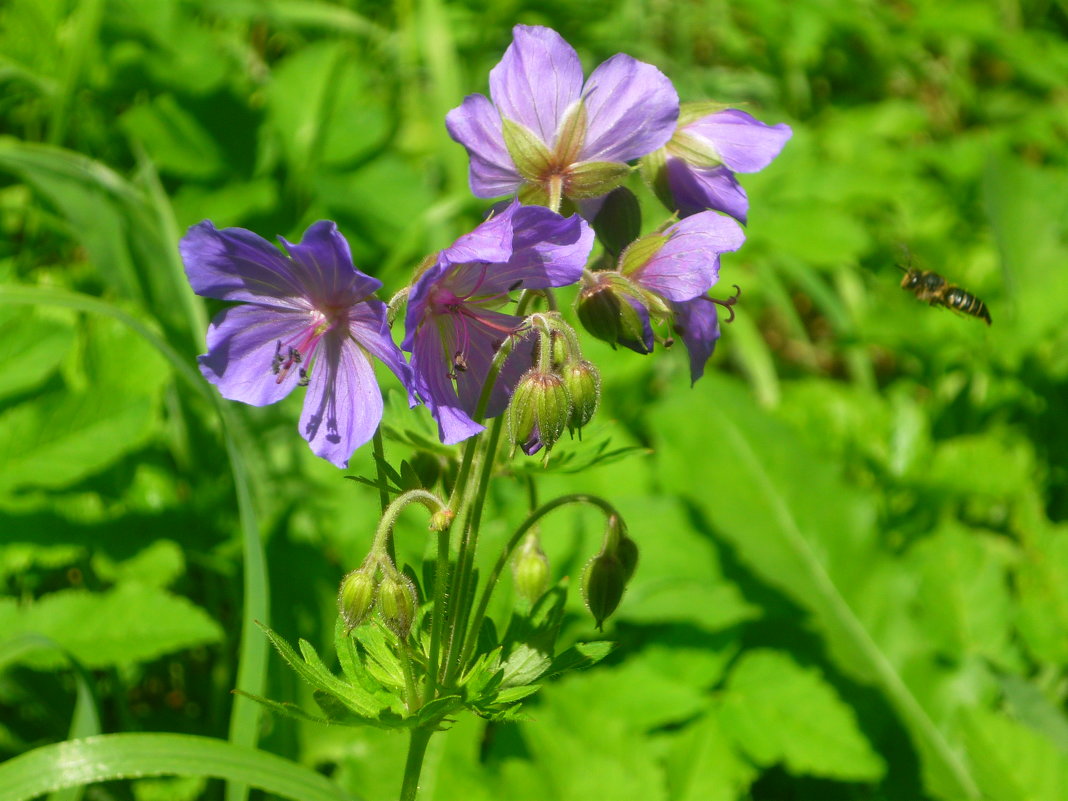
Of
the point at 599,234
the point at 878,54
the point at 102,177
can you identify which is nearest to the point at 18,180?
the point at 102,177

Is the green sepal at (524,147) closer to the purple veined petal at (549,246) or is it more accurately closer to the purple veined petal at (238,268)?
the purple veined petal at (549,246)

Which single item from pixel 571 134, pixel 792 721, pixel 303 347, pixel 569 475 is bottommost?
pixel 792 721

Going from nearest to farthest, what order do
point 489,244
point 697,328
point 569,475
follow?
A: point 489,244 < point 697,328 < point 569,475

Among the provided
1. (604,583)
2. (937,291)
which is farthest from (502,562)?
(937,291)

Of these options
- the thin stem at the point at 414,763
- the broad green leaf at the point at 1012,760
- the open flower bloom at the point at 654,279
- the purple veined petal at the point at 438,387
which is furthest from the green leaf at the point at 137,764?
the broad green leaf at the point at 1012,760

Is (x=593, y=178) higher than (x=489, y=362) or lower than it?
higher

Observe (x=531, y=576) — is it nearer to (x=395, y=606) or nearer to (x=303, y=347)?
(x=395, y=606)
